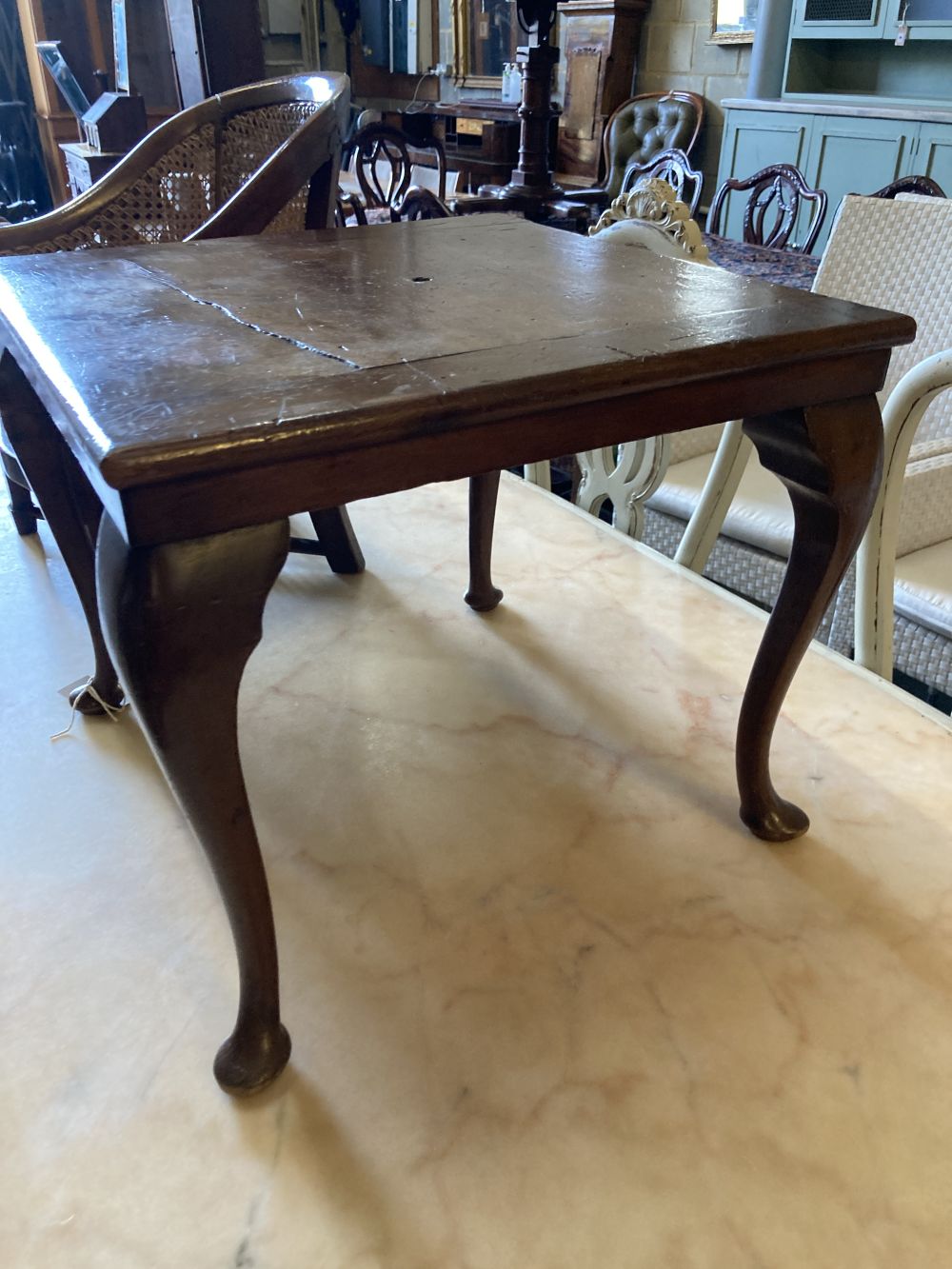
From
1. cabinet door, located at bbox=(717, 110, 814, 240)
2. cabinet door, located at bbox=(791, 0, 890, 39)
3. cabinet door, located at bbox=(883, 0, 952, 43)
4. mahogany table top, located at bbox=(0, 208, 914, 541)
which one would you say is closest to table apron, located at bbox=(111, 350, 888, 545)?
mahogany table top, located at bbox=(0, 208, 914, 541)

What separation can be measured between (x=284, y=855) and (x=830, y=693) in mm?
710

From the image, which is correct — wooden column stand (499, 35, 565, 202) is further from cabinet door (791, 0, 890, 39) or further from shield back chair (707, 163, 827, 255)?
cabinet door (791, 0, 890, 39)

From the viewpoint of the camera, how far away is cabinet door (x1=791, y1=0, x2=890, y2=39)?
13.8ft

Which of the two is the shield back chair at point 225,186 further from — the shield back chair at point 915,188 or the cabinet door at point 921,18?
the cabinet door at point 921,18

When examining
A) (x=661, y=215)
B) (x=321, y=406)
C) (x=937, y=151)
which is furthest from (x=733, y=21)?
(x=321, y=406)

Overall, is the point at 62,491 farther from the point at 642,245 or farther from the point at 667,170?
the point at 667,170

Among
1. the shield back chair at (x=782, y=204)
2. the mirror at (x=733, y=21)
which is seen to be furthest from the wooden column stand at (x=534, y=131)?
the mirror at (x=733, y=21)

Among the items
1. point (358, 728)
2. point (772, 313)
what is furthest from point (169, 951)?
point (772, 313)

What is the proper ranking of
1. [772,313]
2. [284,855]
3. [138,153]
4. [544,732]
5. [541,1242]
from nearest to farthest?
[541,1242], [772,313], [284,855], [544,732], [138,153]

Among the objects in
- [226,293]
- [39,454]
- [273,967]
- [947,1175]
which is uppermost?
[226,293]

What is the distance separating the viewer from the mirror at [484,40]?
616cm

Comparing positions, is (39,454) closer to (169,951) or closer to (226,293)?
(226,293)

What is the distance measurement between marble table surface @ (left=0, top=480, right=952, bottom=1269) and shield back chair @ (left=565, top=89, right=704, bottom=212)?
14.8ft

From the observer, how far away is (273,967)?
2.36 ft
